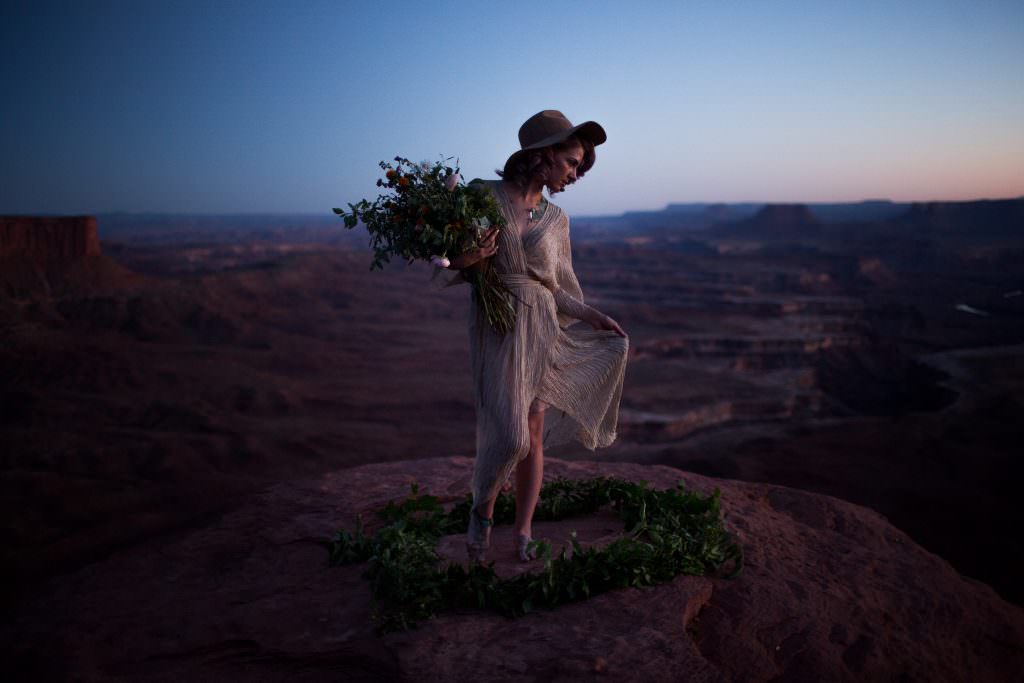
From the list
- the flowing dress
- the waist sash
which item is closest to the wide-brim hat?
the flowing dress

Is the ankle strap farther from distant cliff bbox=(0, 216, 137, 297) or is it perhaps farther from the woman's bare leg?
distant cliff bbox=(0, 216, 137, 297)

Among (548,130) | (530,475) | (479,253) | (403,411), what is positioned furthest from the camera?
(403,411)

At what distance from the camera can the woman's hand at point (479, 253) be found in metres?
3.03

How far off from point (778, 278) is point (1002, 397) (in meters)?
27.0

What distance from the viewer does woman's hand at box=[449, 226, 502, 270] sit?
3031mm

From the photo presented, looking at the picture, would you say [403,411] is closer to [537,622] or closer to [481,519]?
[481,519]

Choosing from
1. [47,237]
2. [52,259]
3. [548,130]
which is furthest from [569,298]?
[47,237]

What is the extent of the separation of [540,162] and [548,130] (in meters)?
0.15

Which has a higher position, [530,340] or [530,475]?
[530,340]

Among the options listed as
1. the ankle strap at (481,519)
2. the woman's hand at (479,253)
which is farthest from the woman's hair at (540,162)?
the ankle strap at (481,519)

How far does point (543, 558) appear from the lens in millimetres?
3275

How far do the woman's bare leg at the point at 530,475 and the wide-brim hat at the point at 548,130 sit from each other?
4.22 ft

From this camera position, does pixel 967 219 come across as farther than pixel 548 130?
Yes

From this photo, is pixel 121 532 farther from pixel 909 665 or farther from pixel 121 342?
pixel 121 342
